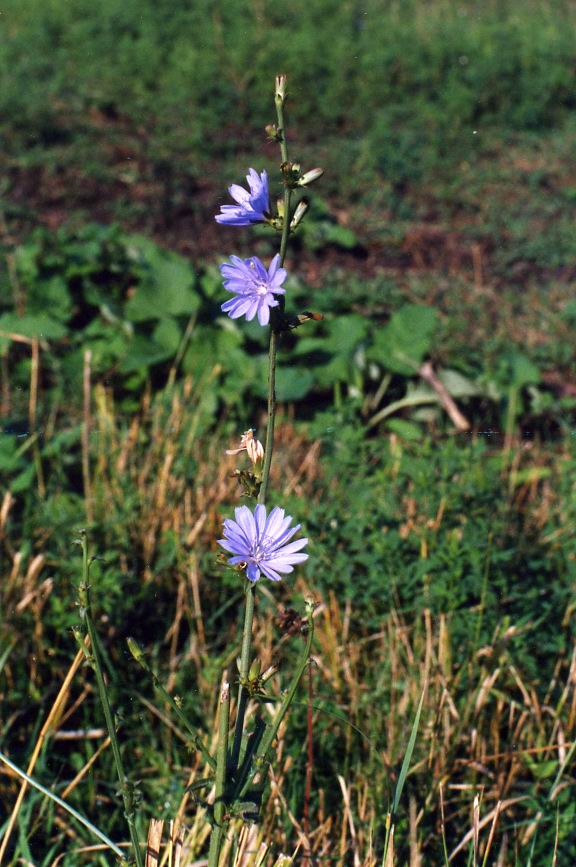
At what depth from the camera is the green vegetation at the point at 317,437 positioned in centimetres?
221

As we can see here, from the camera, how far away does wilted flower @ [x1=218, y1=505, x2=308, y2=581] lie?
4.15 feet

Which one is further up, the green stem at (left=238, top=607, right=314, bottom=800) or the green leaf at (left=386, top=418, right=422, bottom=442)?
the green leaf at (left=386, top=418, right=422, bottom=442)

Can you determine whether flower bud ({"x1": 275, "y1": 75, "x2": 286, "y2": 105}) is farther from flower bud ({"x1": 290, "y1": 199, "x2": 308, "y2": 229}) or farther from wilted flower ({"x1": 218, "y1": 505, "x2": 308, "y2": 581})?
wilted flower ({"x1": 218, "y1": 505, "x2": 308, "y2": 581})

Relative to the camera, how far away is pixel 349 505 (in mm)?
2861

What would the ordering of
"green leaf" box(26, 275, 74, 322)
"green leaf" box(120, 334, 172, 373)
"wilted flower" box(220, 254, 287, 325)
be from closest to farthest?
"wilted flower" box(220, 254, 287, 325)
"green leaf" box(120, 334, 172, 373)
"green leaf" box(26, 275, 74, 322)

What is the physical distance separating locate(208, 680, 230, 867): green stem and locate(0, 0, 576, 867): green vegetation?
5 centimetres

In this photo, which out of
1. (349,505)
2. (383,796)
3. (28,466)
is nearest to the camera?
(383,796)

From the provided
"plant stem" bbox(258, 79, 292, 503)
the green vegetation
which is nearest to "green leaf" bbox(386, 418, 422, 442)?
the green vegetation

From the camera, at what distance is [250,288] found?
127 cm

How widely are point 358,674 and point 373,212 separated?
4.55 metres

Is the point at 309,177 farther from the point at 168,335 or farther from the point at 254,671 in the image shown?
the point at 168,335

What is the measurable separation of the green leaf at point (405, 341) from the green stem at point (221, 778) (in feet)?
8.77

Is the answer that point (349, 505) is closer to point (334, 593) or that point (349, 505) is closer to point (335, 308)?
point (334, 593)

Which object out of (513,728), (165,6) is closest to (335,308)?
(513,728)
